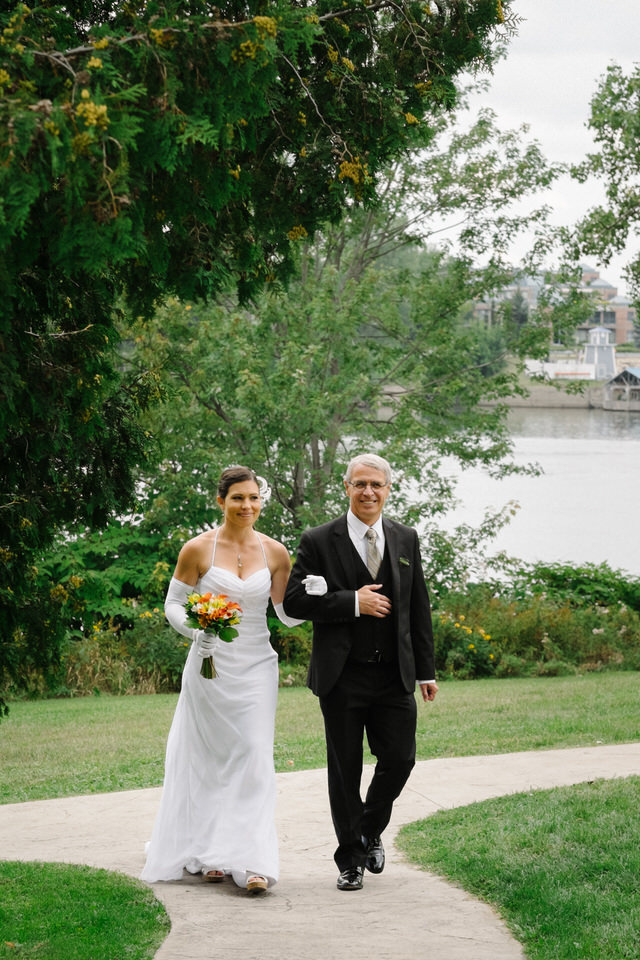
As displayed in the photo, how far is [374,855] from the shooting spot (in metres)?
5.95

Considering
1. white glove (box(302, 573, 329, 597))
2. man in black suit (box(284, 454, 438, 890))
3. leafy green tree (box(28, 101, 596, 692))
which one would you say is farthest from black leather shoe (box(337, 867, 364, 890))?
leafy green tree (box(28, 101, 596, 692))

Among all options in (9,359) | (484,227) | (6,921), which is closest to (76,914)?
(6,921)

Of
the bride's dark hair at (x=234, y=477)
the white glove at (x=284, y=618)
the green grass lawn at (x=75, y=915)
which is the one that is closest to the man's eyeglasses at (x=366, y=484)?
the bride's dark hair at (x=234, y=477)

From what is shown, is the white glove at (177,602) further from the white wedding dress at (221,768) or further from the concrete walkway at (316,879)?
the concrete walkway at (316,879)

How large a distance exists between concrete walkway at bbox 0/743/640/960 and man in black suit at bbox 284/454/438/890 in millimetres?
325

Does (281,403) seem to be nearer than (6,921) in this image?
No

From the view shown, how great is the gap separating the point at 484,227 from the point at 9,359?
17.1 meters

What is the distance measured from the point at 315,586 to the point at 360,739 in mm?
802

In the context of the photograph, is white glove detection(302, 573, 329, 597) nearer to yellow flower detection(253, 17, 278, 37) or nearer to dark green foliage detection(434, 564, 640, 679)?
yellow flower detection(253, 17, 278, 37)

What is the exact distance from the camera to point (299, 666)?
15.6 metres

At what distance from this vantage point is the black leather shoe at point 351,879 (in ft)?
18.7

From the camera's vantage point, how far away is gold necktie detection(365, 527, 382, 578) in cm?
596

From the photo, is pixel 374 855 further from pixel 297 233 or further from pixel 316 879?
pixel 297 233

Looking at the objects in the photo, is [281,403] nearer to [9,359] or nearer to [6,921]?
[6,921]
